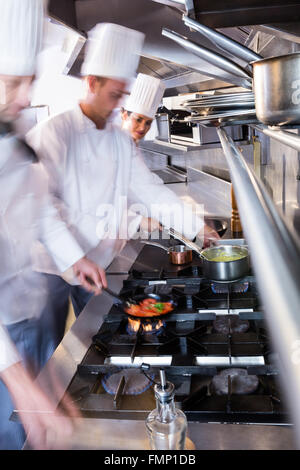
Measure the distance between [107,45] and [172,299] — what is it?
5.48ft

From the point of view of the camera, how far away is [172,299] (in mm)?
1232

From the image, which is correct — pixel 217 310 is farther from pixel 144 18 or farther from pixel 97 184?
pixel 144 18

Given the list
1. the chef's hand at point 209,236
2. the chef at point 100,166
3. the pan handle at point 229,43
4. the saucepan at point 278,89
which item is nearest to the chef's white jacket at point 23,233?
the chef at point 100,166

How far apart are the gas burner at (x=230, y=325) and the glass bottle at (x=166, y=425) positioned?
406 mm

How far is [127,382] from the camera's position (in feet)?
2.96

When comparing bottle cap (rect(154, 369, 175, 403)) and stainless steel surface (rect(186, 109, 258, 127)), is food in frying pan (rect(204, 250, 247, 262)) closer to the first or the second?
stainless steel surface (rect(186, 109, 258, 127))

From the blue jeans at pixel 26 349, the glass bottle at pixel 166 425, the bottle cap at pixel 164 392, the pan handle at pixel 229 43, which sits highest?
the pan handle at pixel 229 43

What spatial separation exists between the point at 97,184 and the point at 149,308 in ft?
4.34

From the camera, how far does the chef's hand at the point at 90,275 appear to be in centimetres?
139

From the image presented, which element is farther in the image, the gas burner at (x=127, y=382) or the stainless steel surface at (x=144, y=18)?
the stainless steel surface at (x=144, y=18)

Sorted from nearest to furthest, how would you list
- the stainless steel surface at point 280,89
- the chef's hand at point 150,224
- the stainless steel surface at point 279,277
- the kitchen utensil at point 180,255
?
the stainless steel surface at point 279,277
the stainless steel surface at point 280,89
the kitchen utensil at point 180,255
the chef's hand at point 150,224

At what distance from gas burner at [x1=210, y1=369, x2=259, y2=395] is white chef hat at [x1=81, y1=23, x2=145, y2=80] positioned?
1789mm

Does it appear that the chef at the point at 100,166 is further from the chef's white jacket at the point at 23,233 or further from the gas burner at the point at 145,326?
the gas burner at the point at 145,326

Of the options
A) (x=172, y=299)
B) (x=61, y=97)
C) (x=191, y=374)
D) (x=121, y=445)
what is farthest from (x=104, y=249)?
(x=61, y=97)
